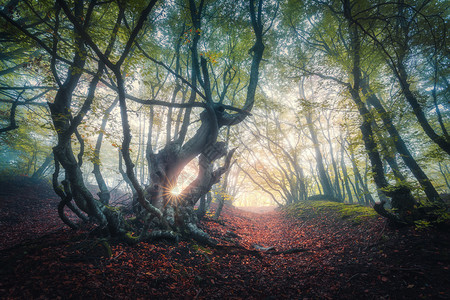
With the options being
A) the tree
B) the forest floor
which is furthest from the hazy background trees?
the forest floor

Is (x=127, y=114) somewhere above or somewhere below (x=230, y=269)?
above

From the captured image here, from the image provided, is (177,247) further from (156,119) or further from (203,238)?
(156,119)

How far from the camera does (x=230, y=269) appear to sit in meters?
4.27

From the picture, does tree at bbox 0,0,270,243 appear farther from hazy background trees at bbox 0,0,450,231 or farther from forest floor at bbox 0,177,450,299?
forest floor at bbox 0,177,450,299

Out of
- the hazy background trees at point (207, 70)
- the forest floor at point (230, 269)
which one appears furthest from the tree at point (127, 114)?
the forest floor at point (230, 269)

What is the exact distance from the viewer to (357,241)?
4848mm

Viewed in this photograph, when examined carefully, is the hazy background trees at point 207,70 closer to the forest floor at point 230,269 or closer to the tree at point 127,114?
the tree at point 127,114

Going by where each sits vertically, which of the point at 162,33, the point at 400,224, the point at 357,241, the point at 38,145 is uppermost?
the point at 162,33

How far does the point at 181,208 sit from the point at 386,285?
5353 millimetres

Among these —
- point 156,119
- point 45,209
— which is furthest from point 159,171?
point 45,209

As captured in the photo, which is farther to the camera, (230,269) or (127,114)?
(230,269)

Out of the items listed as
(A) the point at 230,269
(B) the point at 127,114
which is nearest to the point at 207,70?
(B) the point at 127,114

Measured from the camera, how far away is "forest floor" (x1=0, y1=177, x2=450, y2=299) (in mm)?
A: 2691

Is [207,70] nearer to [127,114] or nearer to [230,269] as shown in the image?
[127,114]
